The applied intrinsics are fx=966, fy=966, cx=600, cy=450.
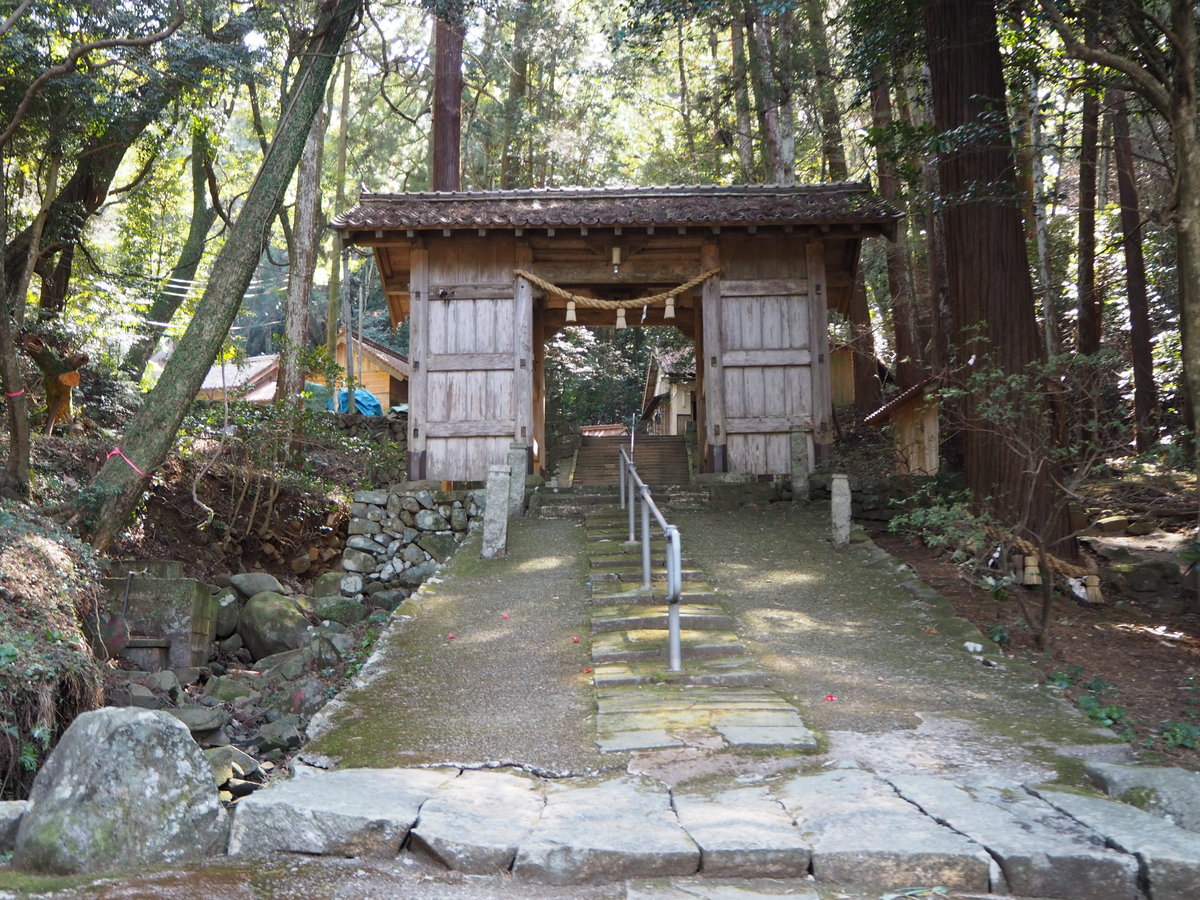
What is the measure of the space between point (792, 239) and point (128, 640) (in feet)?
29.6

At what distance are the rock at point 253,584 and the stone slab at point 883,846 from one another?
8.24 m

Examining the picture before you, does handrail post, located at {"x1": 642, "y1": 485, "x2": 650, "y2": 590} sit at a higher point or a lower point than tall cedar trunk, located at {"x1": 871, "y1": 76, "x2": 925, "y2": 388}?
lower

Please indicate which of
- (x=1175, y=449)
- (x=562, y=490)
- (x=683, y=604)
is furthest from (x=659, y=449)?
(x=1175, y=449)

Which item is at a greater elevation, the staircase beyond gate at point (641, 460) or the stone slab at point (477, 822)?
the staircase beyond gate at point (641, 460)

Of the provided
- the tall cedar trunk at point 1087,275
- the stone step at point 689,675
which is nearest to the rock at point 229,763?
the stone step at point 689,675

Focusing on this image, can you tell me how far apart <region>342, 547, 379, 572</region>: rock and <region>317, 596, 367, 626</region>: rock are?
696mm

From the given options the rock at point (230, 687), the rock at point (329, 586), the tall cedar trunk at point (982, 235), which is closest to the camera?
the rock at point (230, 687)

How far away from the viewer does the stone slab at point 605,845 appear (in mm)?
3559

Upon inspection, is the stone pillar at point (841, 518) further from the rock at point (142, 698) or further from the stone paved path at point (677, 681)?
the rock at point (142, 698)

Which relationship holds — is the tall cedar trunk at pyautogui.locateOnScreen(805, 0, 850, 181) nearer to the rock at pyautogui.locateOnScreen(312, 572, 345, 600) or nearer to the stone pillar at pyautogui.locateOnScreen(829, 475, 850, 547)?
the stone pillar at pyautogui.locateOnScreen(829, 475, 850, 547)

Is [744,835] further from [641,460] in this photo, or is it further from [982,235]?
[641,460]

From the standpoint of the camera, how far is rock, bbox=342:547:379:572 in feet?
36.8

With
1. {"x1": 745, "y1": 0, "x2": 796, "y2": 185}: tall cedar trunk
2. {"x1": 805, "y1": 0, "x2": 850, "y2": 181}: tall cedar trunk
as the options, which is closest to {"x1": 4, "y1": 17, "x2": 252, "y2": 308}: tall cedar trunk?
{"x1": 745, "y1": 0, "x2": 796, "y2": 185}: tall cedar trunk

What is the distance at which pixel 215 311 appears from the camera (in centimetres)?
924
